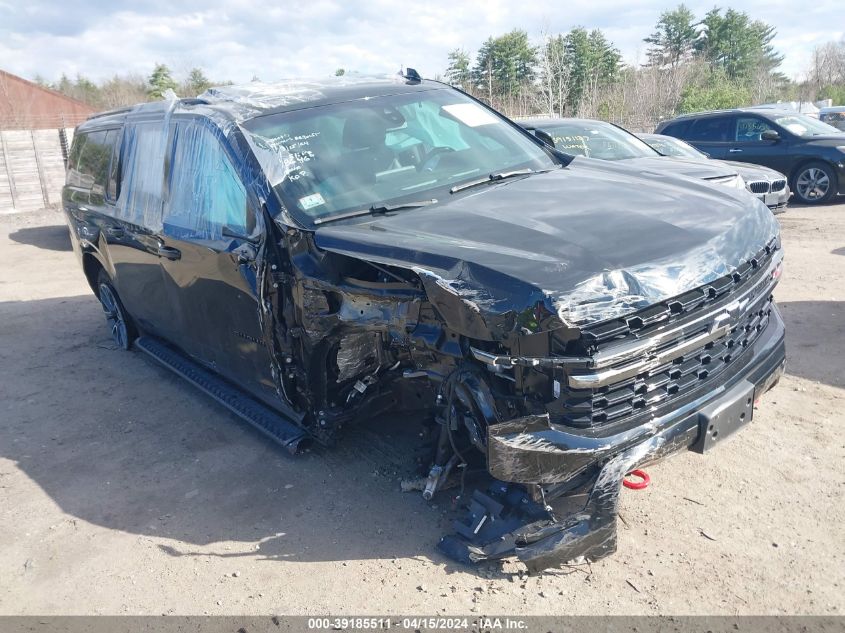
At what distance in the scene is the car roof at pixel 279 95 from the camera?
4.22 metres

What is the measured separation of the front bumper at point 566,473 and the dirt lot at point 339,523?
0.16 m

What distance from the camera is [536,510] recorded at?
118 inches

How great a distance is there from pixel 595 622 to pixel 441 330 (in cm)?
129

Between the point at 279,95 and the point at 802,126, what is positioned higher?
the point at 279,95

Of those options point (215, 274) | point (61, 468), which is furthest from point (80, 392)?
point (215, 274)

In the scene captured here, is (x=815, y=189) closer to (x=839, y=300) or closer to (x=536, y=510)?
(x=839, y=300)

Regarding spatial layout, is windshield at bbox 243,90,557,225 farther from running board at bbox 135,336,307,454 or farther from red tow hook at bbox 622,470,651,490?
red tow hook at bbox 622,470,651,490

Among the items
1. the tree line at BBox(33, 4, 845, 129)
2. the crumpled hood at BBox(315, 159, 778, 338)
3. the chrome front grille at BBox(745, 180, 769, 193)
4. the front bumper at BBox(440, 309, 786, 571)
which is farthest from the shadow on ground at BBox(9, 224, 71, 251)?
the front bumper at BBox(440, 309, 786, 571)

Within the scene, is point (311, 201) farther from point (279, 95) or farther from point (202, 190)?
point (279, 95)

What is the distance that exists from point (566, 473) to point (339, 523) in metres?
1.33

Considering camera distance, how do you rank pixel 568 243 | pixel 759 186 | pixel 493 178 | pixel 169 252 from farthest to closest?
pixel 759 186 → pixel 169 252 → pixel 493 178 → pixel 568 243

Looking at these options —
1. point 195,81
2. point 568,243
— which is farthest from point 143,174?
point 195,81

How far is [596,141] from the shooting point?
29.6 feet

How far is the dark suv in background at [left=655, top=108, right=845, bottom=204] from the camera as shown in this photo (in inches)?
458
